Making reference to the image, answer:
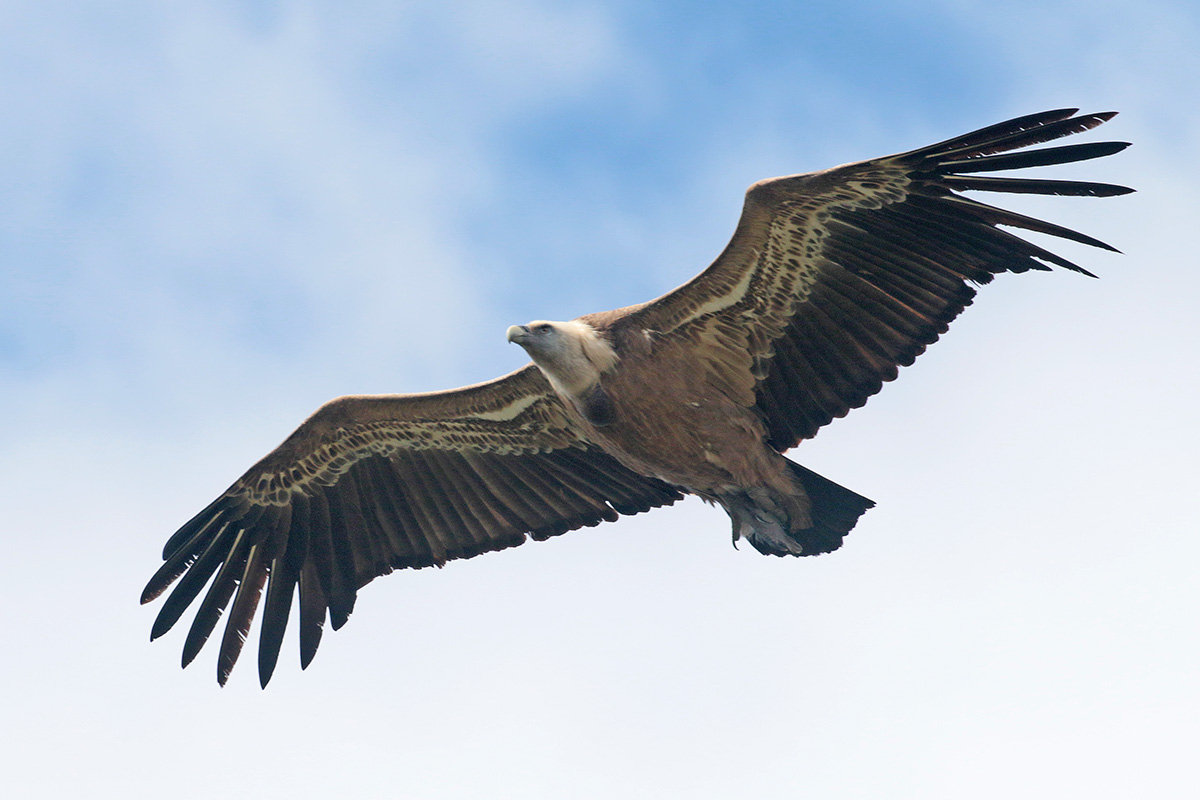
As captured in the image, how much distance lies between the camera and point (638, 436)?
10953 mm

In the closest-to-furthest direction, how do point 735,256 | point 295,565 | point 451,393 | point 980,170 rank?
point 980,170
point 735,256
point 451,393
point 295,565

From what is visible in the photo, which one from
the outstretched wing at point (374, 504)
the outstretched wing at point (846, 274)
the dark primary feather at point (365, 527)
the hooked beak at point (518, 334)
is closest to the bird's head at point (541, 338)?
the hooked beak at point (518, 334)

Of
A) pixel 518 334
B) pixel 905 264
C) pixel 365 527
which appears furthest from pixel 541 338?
pixel 365 527

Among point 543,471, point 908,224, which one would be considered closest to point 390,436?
point 543,471

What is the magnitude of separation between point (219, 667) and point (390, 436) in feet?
8.46

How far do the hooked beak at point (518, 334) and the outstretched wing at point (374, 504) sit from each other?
4.69 ft

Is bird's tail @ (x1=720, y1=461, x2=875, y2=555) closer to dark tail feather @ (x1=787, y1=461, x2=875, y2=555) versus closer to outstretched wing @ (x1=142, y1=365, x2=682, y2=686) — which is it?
dark tail feather @ (x1=787, y1=461, x2=875, y2=555)

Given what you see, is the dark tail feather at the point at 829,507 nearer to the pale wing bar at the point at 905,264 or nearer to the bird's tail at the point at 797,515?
the bird's tail at the point at 797,515

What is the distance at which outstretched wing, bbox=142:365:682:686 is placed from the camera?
40.8ft

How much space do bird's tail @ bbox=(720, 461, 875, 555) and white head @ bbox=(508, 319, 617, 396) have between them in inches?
Answer: 64.8

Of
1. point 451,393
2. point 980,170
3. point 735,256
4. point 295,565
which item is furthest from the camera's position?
point 295,565

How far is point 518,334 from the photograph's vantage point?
10.7 metres

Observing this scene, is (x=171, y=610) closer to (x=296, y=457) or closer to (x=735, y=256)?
(x=296, y=457)

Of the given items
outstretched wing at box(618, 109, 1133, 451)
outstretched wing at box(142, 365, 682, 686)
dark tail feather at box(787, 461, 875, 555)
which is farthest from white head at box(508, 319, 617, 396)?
dark tail feather at box(787, 461, 875, 555)
